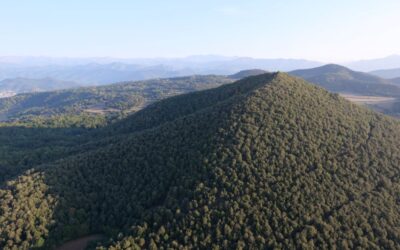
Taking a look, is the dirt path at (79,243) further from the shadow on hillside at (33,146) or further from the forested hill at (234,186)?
the shadow on hillside at (33,146)

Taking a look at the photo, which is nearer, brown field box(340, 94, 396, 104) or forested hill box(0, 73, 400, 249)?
forested hill box(0, 73, 400, 249)

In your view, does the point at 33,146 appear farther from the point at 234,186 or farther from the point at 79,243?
the point at 234,186

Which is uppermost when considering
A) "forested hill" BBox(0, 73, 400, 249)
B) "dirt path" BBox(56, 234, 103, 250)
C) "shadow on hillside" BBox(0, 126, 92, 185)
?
"forested hill" BBox(0, 73, 400, 249)

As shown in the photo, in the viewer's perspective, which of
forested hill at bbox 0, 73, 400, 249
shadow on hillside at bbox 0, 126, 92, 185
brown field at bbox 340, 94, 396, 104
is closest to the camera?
forested hill at bbox 0, 73, 400, 249

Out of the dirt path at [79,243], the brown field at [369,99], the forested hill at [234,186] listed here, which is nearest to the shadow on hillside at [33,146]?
the forested hill at [234,186]

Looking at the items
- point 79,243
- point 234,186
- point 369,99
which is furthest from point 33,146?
point 369,99

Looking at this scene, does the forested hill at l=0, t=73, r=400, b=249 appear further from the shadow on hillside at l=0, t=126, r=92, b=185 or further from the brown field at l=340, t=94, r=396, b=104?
the brown field at l=340, t=94, r=396, b=104

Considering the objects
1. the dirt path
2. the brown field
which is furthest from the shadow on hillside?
the brown field
